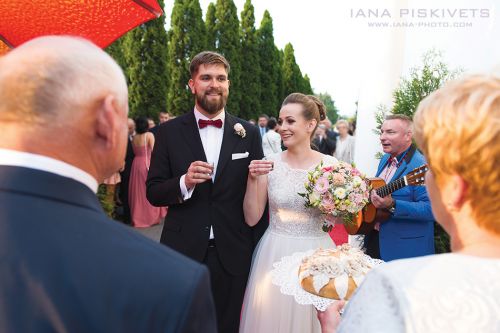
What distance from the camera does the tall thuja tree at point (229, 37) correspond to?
76.7 feet

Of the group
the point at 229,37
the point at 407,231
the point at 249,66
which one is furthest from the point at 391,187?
the point at 249,66

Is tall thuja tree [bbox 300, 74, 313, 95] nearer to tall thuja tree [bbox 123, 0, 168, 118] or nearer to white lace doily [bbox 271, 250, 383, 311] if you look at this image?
tall thuja tree [bbox 123, 0, 168, 118]

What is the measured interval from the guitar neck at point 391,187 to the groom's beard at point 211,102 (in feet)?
5.69

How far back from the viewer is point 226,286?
3293mm

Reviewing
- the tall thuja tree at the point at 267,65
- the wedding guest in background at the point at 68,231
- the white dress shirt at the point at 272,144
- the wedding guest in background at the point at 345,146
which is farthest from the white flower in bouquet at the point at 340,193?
the tall thuja tree at the point at 267,65

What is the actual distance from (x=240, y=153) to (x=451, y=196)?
2.31m

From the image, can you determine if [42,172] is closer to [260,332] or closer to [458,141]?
[458,141]

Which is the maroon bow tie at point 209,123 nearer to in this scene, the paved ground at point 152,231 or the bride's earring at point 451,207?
the bride's earring at point 451,207

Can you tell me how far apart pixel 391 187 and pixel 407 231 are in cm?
45

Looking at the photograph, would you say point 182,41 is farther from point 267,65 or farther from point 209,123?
point 209,123

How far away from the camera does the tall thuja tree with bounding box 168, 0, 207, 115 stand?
19.8m

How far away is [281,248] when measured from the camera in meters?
3.58

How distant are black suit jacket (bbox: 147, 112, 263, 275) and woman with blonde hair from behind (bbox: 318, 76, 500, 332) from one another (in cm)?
213

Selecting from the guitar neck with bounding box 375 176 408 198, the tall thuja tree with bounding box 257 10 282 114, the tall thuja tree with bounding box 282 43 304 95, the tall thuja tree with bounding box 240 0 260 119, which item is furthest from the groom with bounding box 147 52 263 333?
the tall thuja tree with bounding box 282 43 304 95
